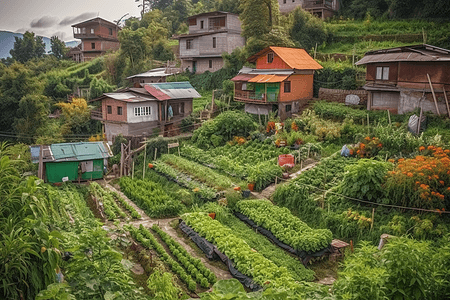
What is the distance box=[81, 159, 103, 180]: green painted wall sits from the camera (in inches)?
1040

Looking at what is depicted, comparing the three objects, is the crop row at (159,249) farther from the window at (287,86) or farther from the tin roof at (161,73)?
the tin roof at (161,73)

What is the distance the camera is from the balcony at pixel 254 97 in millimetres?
Result: 30641

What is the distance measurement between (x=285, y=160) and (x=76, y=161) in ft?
41.3

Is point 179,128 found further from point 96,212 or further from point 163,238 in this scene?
point 163,238

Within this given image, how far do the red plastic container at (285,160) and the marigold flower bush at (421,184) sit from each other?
6437 millimetres

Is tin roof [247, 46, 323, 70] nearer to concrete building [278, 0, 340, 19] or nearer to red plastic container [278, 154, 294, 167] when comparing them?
red plastic container [278, 154, 294, 167]

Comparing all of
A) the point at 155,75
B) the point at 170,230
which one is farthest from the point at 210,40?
the point at 170,230

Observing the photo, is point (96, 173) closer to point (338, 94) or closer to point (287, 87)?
point (287, 87)

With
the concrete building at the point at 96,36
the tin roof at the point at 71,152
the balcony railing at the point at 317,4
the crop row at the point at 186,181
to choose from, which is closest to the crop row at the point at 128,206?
the crop row at the point at 186,181

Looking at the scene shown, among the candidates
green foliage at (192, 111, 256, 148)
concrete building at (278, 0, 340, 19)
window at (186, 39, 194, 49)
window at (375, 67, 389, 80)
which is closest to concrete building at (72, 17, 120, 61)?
window at (186, 39, 194, 49)

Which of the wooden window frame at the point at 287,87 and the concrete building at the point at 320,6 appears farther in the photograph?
the concrete building at the point at 320,6

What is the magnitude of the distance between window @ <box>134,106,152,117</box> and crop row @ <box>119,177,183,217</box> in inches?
301

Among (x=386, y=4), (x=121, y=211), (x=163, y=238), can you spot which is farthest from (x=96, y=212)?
(x=386, y=4)

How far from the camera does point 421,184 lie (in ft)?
54.0
